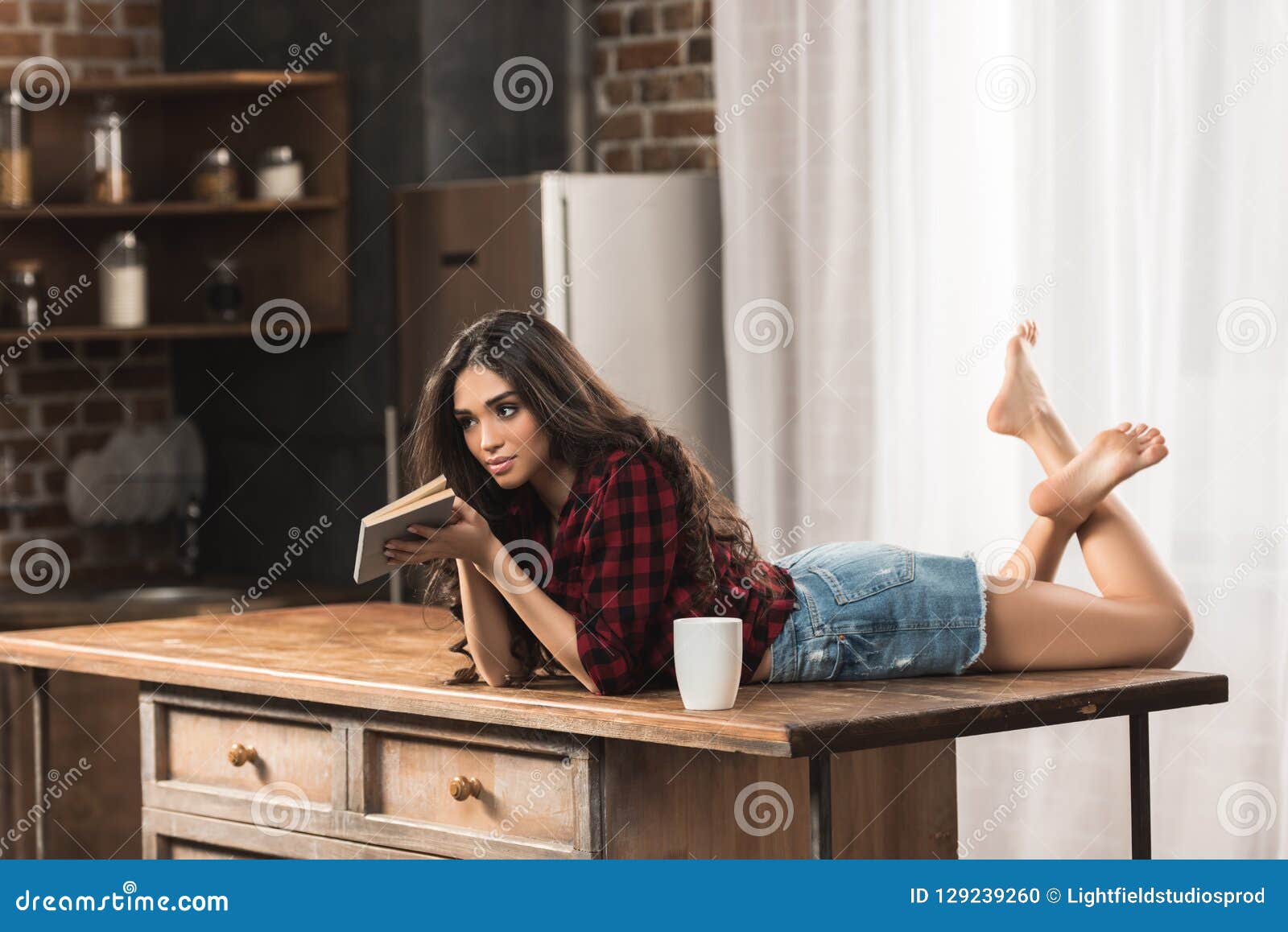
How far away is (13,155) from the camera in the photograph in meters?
4.41

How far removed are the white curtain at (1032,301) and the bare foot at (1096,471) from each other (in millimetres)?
587

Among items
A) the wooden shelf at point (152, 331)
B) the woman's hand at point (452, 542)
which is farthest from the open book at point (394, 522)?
the wooden shelf at point (152, 331)

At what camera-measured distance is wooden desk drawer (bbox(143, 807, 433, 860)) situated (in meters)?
2.61

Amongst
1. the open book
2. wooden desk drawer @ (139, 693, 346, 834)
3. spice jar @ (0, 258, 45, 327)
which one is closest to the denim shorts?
the open book

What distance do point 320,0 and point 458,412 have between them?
2.29 meters

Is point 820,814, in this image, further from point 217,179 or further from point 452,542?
point 217,179

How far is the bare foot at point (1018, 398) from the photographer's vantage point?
9.93 ft

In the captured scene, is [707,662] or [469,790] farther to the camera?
[469,790]

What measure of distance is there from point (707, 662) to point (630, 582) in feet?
0.71

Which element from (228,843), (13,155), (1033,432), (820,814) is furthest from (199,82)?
(820,814)

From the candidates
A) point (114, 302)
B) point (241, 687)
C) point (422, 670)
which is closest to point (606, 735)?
point (422, 670)

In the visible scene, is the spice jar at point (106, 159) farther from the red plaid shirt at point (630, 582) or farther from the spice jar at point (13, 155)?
the red plaid shirt at point (630, 582)

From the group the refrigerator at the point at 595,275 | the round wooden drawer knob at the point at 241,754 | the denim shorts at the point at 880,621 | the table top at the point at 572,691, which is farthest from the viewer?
the refrigerator at the point at 595,275

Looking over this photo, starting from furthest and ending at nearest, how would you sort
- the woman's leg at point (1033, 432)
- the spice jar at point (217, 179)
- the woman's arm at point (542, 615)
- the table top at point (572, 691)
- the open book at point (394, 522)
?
the spice jar at point (217, 179) < the woman's leg at point (1033, 432) < the woman's arm at point (542, 615) < the open book at point (394, 522) < the table top at point (572, 691)
